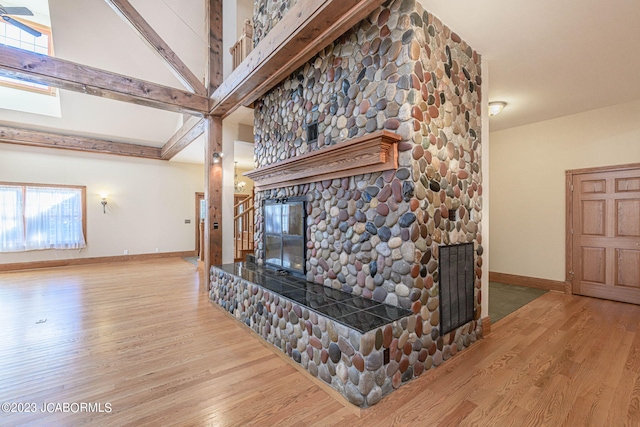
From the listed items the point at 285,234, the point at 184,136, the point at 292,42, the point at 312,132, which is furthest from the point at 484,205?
the point at 184,136

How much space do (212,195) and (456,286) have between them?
4.04 meters

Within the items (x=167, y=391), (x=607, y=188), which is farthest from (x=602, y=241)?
(x=167, y=391)

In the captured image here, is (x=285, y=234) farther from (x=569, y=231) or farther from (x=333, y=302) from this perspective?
(x=569, y=231)

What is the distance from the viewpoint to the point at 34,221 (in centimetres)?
668

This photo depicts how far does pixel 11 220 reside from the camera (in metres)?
6.42

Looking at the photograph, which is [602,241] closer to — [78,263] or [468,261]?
[468,261]

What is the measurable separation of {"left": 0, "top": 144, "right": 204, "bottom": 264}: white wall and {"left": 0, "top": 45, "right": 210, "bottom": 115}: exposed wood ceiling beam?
424 cm

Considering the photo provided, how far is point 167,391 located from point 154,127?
23.8 feet

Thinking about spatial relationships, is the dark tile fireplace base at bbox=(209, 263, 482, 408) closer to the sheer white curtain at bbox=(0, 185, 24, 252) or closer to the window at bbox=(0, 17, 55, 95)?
the sheer white curtain at bbox=(0, 185, 24, 252)

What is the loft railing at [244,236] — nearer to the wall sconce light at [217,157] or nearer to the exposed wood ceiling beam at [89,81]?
the wall sconce light at [217,157]

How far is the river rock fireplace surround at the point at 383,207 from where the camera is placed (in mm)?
2211

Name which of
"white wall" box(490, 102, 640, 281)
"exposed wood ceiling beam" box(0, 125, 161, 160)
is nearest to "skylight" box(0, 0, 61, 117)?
"exposed wood ceiling beam" box(0, 125, 161, 160)

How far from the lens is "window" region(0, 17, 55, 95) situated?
5.95 m

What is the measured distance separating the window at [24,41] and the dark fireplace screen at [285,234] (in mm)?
6331
